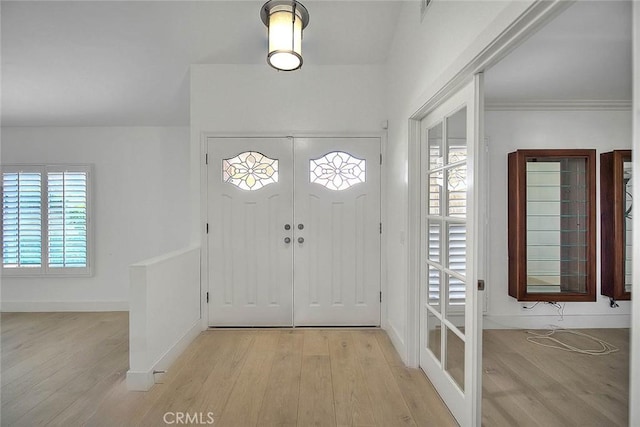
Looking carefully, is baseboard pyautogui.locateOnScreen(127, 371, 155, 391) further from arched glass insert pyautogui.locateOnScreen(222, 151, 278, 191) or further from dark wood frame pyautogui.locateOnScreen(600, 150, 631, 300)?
dark wood frame pyautogui.locateOnScreen(600, 150, 631, 300)

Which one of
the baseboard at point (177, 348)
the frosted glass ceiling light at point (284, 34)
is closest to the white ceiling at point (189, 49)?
the frosted glass ceiling light at point (284, 34)

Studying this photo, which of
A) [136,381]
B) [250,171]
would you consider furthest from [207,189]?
[136,381]

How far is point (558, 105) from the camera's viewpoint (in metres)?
3.26

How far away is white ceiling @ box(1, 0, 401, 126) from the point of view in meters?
2.65

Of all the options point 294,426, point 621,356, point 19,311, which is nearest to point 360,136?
point 294,426

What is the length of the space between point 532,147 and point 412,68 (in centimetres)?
179

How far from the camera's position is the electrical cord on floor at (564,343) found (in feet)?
9.18

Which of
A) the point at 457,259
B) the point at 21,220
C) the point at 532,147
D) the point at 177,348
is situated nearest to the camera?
the point at 457,259

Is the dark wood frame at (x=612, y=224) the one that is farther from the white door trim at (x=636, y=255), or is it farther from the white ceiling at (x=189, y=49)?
the white door trim at (x=636, y=255)

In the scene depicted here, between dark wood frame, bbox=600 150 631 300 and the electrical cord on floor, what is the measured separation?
0.51m

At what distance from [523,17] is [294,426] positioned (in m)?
2.21

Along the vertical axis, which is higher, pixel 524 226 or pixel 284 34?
pixel 284 34

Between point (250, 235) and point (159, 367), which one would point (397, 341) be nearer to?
point (250, 235)

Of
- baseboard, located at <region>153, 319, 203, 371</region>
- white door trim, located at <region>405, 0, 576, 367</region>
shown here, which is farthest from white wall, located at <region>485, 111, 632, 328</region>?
A: baseboard, located at <region>153, 319, 203, 371</region>
